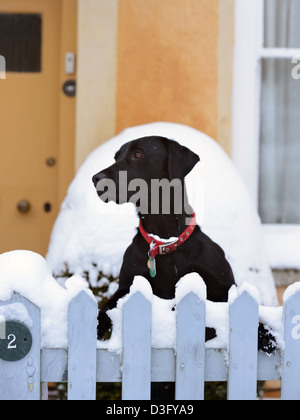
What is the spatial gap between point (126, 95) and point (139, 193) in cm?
193

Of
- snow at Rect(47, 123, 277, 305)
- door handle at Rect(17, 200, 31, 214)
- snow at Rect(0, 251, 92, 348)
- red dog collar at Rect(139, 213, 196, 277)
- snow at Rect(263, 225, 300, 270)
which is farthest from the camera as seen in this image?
door handle at Rect(17, 200, 31, 214)

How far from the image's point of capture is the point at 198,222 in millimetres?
2898

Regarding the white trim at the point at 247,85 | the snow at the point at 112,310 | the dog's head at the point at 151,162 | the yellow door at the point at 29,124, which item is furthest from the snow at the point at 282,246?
the snow at the point at 112,310

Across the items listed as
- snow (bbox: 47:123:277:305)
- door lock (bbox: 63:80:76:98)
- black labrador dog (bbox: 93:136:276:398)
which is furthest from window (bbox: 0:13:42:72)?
black labrador dog (bbox: 93:136:276:398)

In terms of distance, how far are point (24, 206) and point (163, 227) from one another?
2281mm

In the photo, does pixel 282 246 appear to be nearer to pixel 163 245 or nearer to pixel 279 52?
pixel 279 52

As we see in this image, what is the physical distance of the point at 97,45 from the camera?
3.68m

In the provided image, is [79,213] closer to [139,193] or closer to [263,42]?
[139,193]

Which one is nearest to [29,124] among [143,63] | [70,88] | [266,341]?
[70,88]

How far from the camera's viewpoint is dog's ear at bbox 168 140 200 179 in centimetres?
194

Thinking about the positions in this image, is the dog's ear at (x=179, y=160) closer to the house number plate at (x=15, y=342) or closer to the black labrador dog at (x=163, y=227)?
the black labrador dog at (x=163, y=227)

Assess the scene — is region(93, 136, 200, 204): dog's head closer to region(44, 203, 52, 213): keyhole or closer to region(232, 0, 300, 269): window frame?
region(232, 0, 300, 269): window frame
